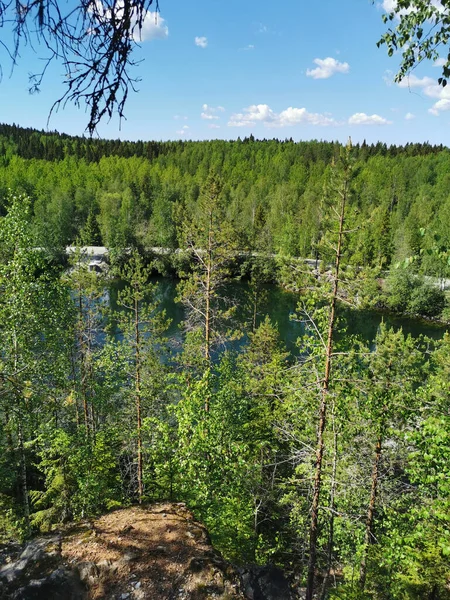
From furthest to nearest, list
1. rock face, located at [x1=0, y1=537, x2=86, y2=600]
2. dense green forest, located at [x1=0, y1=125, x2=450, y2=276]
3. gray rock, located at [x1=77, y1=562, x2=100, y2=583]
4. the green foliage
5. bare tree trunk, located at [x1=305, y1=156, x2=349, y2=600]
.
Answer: dense green forest, located at [x1=0, y1=125, x2=450, y2=276] → the green foliage → bare tree trunk, located at [x1=305, y1=156, x2=349, y2=600] → gray rock, located at [x1=77, y1=562, x2=100, y2=583] → rock face, located at [x1=0, y1=537, x2=86, y2=600]

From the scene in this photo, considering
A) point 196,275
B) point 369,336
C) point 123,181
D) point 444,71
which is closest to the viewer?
point 444,71

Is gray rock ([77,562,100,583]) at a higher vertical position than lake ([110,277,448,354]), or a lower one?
higher

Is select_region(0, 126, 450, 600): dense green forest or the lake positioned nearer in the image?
select_region(0, 126, 450, 600): dense green forest

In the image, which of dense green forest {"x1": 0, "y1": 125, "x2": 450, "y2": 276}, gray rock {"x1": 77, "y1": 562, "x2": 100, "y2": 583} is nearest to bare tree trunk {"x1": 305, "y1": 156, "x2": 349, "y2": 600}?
gray rock {"x1": 77, "y1": 562, "x2": 100, "y2": 583}

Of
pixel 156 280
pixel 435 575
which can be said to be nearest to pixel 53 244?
pixel 156 280

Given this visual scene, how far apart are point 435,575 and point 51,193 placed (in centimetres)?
8120

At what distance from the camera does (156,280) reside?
2330 inches

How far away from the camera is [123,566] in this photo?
20.3 ft

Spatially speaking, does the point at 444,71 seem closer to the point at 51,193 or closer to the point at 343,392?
the point at 343,392

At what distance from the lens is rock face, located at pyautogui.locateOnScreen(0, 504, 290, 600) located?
577 cm

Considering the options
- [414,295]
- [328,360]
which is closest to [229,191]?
[414,295]

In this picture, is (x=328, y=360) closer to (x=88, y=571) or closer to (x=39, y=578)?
(x=88, y=571)

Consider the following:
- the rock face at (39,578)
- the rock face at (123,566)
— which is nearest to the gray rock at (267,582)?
the rock face at (123,566)

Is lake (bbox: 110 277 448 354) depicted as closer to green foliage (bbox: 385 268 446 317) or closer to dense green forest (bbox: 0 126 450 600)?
green foliage (bbox: 385 268 446 317)
